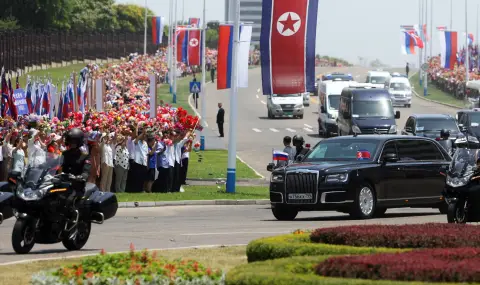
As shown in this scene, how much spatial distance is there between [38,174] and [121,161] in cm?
1331

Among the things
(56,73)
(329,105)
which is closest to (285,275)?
(329,105)

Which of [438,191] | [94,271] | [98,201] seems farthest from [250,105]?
[94,271]

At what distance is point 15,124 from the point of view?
100 feet

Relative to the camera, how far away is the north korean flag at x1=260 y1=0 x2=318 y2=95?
31.0 metres

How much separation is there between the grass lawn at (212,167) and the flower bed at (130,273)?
27.5 m

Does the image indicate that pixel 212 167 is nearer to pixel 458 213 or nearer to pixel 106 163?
pixel 106 163

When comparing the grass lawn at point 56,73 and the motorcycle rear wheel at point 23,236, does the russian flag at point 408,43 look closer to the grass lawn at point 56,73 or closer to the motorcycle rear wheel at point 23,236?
the grass lawn at point 56,73

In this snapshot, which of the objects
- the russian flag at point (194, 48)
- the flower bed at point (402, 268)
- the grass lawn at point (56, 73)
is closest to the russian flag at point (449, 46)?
the russian flag at point (194, 48)

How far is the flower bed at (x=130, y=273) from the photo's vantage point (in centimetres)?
1067

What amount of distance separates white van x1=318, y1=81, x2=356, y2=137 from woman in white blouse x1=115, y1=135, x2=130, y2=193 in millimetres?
32974

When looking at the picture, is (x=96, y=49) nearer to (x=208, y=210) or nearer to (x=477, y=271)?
(x=208, y=210)

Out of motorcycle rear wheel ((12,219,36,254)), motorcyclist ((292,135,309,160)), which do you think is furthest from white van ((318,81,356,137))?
motorcycle rear wheel ((12,219,36,254))

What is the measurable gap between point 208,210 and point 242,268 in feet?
57.9

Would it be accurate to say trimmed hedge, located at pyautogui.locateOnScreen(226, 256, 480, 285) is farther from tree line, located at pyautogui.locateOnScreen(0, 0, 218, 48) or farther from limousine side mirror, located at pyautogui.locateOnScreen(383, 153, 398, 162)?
tree line, located at pyautogui.locateOnScreen(0, 0, 218, 48)
